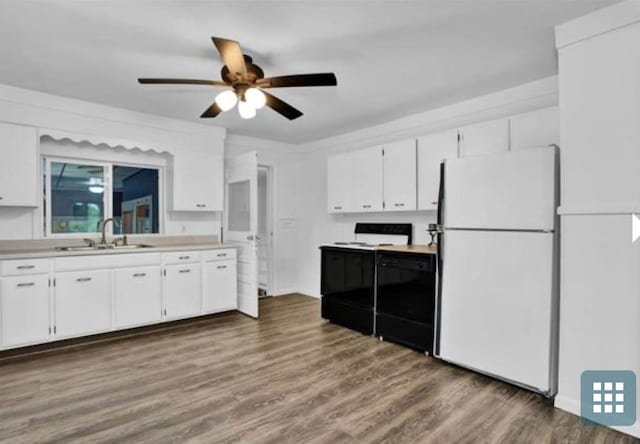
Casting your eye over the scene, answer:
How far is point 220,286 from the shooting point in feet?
14.1

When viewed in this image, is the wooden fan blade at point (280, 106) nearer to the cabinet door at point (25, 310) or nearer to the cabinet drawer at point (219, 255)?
the cabinet drawer at point (219, 255)

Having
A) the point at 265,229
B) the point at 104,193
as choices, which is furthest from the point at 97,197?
the point at 265,229

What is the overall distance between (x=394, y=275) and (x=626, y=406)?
1.82 m

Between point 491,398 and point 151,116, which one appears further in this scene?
point 151,116

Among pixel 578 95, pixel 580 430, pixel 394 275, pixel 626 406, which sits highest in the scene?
pixel 578 95

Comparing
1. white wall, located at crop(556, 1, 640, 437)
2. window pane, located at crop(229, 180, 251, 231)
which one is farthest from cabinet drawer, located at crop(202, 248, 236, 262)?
white wall, located at crop(556, 1, 640, 437)

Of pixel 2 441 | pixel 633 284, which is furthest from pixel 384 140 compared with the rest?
pixel 2 441

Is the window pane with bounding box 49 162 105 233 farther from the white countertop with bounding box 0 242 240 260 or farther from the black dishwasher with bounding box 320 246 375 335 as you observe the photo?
the black dishwasher with bounding box 320 246 375 335

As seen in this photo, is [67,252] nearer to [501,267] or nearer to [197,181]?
[197,181]

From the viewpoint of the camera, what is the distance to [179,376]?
271 cm

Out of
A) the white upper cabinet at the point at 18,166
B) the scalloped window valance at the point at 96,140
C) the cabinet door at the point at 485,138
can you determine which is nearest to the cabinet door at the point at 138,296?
the white upper cabinet at the point at 18,166

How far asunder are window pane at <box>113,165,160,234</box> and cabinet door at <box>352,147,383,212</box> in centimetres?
255

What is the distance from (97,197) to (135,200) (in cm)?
40

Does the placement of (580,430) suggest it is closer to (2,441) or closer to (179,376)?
(179,376)
